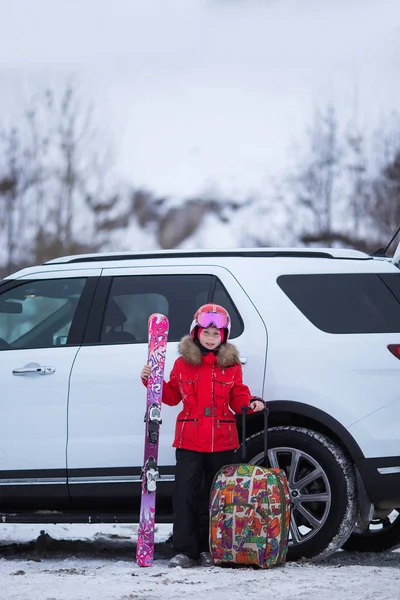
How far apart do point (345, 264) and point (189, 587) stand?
2.24m

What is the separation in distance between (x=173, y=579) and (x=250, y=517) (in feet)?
1.92

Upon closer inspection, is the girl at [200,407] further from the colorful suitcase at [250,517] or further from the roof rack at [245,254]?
the roof rack at [245,254]

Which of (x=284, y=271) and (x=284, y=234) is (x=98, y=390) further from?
(x=284, y=234)

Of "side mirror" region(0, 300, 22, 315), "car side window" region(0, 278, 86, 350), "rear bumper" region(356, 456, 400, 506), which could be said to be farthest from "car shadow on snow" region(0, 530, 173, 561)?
A: "side mirror" region(0, 300, 22, 315)

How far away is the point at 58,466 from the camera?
5852 millimetres

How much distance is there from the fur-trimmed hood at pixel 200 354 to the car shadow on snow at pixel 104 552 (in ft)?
4.09

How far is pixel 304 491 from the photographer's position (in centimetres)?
577

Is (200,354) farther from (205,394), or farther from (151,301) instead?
(151,301)

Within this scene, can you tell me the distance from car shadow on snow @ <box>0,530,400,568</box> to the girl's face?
1.37m

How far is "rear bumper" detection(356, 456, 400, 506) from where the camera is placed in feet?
18.4

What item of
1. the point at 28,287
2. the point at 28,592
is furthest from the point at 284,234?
the point at 28,592

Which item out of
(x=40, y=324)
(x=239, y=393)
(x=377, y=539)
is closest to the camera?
(x=239, y=393)

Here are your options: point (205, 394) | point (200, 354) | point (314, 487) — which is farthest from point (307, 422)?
point (200, 354)

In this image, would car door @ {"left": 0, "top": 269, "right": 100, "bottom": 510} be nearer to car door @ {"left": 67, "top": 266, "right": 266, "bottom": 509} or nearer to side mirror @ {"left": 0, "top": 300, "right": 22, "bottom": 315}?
car door @ {"left": 67, "top": 266, "right": 266, "bottom": 509}
